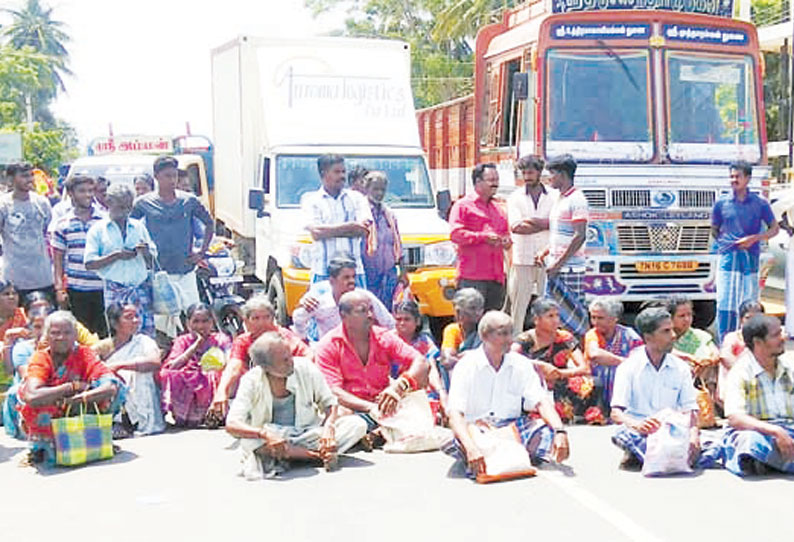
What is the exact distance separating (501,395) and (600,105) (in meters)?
4.57

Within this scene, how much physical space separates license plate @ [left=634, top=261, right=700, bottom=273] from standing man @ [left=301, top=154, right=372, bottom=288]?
2.88 meters

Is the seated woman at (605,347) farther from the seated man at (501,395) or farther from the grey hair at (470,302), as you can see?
the seated man at (501,395)

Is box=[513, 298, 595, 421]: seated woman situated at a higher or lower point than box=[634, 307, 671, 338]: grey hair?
lower

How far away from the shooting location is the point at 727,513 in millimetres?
5367

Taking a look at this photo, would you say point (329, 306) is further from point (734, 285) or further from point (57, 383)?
point (734, 285)

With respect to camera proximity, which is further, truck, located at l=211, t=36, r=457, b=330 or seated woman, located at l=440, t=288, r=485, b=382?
truck, located at l=211, t=36, r=457, b=330

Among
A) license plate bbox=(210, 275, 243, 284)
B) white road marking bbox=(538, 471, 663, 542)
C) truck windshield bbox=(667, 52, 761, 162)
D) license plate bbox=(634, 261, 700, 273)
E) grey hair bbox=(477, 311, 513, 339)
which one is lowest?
white road marking bbox=(538, 471, 663, 542)

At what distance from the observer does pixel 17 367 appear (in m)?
7.38

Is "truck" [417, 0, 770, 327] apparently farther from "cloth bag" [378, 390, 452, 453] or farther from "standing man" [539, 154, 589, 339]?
"cloth bag" [378, 390, 452, 453]

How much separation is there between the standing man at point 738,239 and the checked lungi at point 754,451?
317 centimetres

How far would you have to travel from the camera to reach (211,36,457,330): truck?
33.7 ft

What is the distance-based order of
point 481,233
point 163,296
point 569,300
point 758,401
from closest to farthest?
point 758,401, point 163,296, point 569,300, point 481,233

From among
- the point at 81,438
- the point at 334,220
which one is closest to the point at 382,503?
the point at 81,438

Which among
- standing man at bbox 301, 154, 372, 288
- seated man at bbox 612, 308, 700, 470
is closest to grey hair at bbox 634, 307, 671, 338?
seated man at bbox 612, 308, 700, 470
